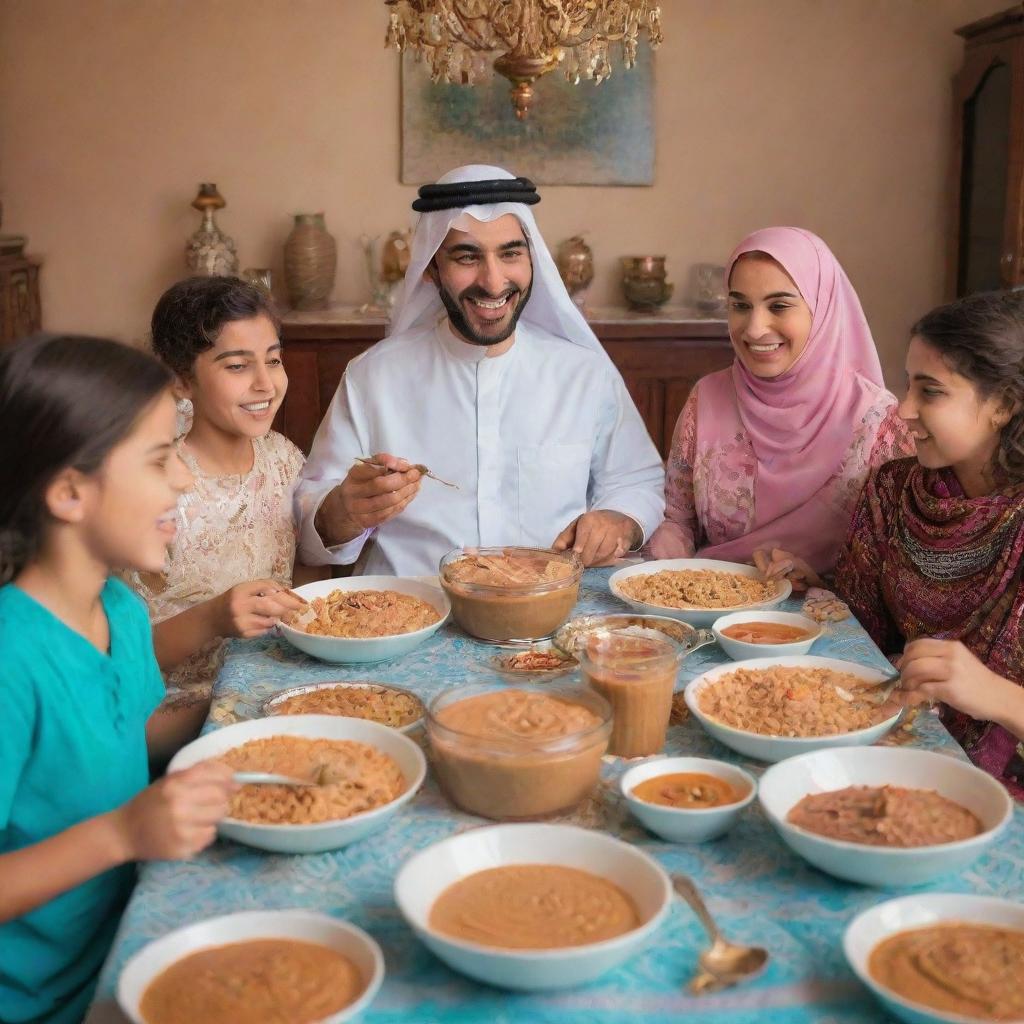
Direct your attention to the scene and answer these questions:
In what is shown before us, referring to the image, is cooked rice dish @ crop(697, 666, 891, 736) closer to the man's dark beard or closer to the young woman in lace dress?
the young woman in lace dress

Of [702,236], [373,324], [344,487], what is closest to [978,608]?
[344,487]

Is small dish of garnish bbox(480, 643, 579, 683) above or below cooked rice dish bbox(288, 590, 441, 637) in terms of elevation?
below

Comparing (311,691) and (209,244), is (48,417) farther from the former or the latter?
(209,244)

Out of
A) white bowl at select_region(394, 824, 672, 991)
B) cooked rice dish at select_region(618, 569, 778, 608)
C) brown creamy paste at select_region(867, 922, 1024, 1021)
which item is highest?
cooked rice dish at select_region(618, 569, 778, 608)

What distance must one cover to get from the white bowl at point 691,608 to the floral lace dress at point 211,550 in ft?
2.68

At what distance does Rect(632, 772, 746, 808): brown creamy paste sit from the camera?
4.84 feet

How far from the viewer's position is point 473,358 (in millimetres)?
3293

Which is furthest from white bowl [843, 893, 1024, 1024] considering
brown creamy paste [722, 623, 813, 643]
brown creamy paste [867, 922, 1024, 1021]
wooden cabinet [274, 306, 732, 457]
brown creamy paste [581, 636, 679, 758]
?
wooden cabinet [274, 306, 732, 457]

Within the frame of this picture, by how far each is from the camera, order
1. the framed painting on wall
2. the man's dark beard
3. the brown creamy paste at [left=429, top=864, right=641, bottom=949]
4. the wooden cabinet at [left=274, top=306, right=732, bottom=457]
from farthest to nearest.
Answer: the framed painting on wall → the wooden cabinet at [left=274, top=306, right=732, bottom=457] → the man's dark beard → the brown creamy paste at [left=429, top=864, right=641, bottom=949]

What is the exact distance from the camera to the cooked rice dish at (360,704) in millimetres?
1771

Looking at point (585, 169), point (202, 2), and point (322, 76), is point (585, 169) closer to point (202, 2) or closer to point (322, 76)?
point (322, 76)

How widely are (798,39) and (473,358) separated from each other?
399 centimetres

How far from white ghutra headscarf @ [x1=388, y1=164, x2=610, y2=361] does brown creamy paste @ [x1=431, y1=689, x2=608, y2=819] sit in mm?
1869

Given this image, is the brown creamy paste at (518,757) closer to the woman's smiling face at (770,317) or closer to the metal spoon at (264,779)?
the metal spoon at (264,779)
